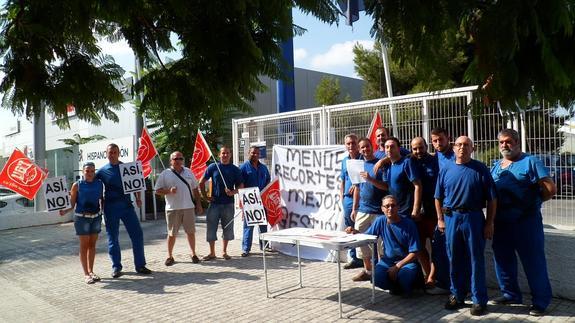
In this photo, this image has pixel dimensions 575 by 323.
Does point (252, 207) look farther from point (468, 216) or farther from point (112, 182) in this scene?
point (468, 216)

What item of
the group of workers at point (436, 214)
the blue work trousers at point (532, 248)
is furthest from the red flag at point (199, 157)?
the blue work trousers at point (532, 248)

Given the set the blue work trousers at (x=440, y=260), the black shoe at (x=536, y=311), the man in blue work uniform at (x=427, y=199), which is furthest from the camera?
the man in blue work uniform at (x=427, y=199)

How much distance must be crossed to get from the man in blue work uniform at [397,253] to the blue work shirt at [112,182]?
409 cm

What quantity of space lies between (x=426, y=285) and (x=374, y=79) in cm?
1637

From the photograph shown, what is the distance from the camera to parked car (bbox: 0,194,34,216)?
15.2 meters

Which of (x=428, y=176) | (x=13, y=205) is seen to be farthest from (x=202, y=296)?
(x=13, y=205)

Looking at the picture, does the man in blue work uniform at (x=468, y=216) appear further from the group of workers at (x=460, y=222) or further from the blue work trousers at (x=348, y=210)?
the blue work trousers at (x=348, y=210)

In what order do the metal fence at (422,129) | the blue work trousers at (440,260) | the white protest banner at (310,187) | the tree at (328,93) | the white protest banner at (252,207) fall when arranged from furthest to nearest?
1. the tree at (328,93)
2. the white protest banner at (310,187)
3. the white protest banner at (252,207)
4. the blue work trousers at (440,260)
5. the metal fence at (422,129)

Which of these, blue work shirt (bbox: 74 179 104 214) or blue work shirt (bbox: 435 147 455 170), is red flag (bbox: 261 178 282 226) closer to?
blue work shirt (bbox: 74 179 104 214)

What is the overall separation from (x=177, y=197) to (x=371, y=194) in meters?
3.46

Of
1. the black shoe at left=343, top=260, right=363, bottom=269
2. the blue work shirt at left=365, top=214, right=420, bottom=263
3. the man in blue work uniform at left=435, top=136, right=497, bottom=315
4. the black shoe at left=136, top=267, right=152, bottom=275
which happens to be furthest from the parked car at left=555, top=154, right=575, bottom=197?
the black shoe at left=136, top=267, right=152, bottom=275

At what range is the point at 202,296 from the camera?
6.57 metres

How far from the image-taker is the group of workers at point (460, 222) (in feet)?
17.2

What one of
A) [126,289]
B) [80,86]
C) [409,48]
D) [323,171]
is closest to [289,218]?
[323,171]
